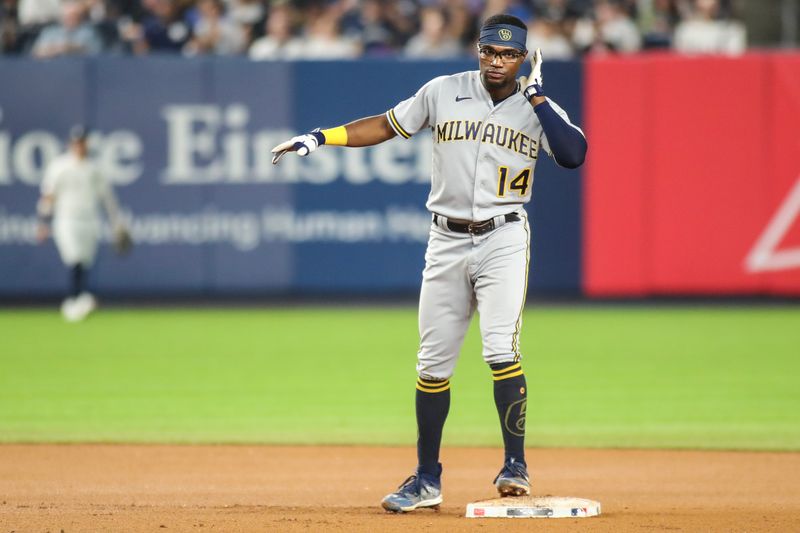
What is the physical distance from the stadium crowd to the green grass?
361 centimetres

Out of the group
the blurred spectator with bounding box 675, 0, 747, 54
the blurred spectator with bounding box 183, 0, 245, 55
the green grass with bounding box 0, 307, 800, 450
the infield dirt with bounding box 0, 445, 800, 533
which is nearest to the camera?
the infield dirt with bounding box 0, 445, 800, 533

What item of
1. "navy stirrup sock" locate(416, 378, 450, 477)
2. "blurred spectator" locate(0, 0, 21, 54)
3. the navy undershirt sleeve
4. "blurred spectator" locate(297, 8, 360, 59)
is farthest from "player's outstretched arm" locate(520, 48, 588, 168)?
"blurred spectator" locate(0, 0, 21, 54)

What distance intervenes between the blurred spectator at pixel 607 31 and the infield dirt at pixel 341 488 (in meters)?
10.3

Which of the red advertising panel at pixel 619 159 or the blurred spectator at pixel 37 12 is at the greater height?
the blurred spectator at pixel 37 12

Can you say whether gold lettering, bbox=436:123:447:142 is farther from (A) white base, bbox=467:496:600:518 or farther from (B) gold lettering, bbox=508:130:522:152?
(A) white base, bbox=467:496:600:518

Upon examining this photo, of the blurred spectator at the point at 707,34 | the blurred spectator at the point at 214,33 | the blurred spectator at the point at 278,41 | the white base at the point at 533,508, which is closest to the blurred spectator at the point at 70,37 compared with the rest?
the blurred spectator at the point at 214,33

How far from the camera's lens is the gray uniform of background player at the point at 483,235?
6.18 meters

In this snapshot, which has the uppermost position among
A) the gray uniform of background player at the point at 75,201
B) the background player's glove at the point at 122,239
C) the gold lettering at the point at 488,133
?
the gold lettering at the point at 488,133

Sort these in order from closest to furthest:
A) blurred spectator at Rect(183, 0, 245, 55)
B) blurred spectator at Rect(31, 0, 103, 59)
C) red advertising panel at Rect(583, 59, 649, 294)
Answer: red advertising panel at Rect(583, 59, 649, 294) → blurred spectator at Rect(31, 0, 103, 59) → blurred spectator at Rect(183, 0, 245, 55)

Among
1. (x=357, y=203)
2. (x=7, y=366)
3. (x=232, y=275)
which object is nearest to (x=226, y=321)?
(x=232, y=275)

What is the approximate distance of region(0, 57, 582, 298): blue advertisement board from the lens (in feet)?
55.2

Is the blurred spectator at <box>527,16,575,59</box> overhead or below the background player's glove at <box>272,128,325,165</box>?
overhead

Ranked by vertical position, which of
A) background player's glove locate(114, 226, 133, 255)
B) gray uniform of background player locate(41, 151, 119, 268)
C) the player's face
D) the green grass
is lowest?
the green grass

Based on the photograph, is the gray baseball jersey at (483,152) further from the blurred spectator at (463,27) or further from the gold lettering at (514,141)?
the blurred spectator at (463,27)
